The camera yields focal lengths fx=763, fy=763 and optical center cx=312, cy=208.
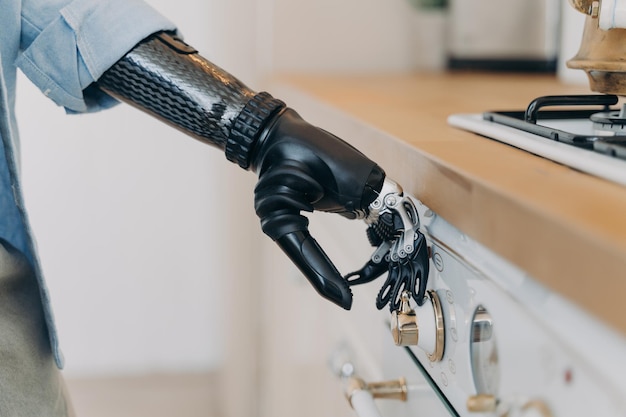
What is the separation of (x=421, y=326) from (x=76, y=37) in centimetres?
37

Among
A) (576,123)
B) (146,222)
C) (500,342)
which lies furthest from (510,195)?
(146,222)

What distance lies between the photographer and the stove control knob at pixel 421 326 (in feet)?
1.61

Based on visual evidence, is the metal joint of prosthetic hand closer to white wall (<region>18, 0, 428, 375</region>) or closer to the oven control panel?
the oven control panel

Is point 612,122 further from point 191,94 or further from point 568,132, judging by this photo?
point 191,94

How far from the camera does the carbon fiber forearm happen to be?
22.0 inches

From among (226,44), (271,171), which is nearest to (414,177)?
(271,171)

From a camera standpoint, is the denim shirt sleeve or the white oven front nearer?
the white oven front

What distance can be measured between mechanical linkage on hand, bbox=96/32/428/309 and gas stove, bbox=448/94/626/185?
10 centimetres

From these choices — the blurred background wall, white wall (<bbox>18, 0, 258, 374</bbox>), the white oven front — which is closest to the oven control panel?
the white oven front

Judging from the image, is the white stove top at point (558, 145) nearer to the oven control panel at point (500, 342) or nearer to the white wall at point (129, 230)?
the oven control panel at point (500, 342)

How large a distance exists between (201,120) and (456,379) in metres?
0.27

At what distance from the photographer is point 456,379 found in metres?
0.48

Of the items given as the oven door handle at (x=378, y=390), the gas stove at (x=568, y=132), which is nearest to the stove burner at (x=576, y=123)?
the gas stove at (x=568, y=132)

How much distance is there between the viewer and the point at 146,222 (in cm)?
191
